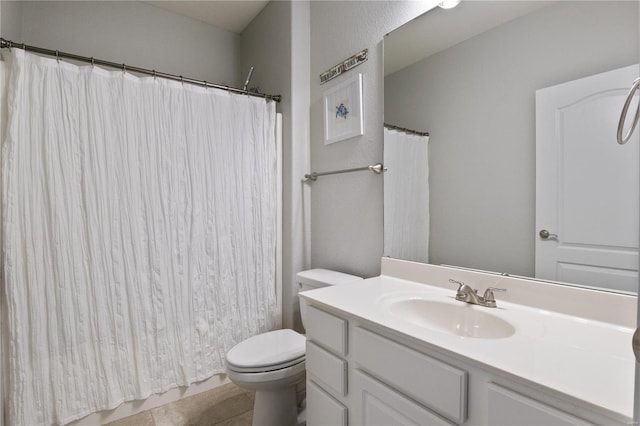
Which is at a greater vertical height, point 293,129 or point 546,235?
point 293,129

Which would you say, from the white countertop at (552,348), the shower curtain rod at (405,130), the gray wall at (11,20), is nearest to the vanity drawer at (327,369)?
the white countertop at (552,348)

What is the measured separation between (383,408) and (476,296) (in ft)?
1.67

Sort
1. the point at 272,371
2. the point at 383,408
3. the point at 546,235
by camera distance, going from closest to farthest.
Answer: the point at 383,408, the point at 546,235, the point at 272,371

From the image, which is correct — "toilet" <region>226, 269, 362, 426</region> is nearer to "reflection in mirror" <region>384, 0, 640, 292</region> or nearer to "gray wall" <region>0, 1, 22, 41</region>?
"reflection in mirror" <region>384, 0, 640, 292</region>

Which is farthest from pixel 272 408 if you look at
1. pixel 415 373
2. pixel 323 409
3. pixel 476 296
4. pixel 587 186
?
pixel 587 186

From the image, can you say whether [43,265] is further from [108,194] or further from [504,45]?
[504,45]

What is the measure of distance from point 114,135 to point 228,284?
1.07 metres

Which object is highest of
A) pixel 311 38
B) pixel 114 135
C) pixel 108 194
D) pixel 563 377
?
pixel 311 38

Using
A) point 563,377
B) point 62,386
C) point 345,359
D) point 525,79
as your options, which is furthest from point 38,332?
point 525,79

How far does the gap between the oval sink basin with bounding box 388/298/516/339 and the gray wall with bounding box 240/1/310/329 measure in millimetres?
1018

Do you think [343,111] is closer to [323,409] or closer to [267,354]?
[267,354]

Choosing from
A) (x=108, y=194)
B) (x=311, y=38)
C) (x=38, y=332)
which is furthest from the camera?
(x=311, y=38)

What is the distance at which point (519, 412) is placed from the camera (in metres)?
0.63

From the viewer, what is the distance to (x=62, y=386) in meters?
1.49
